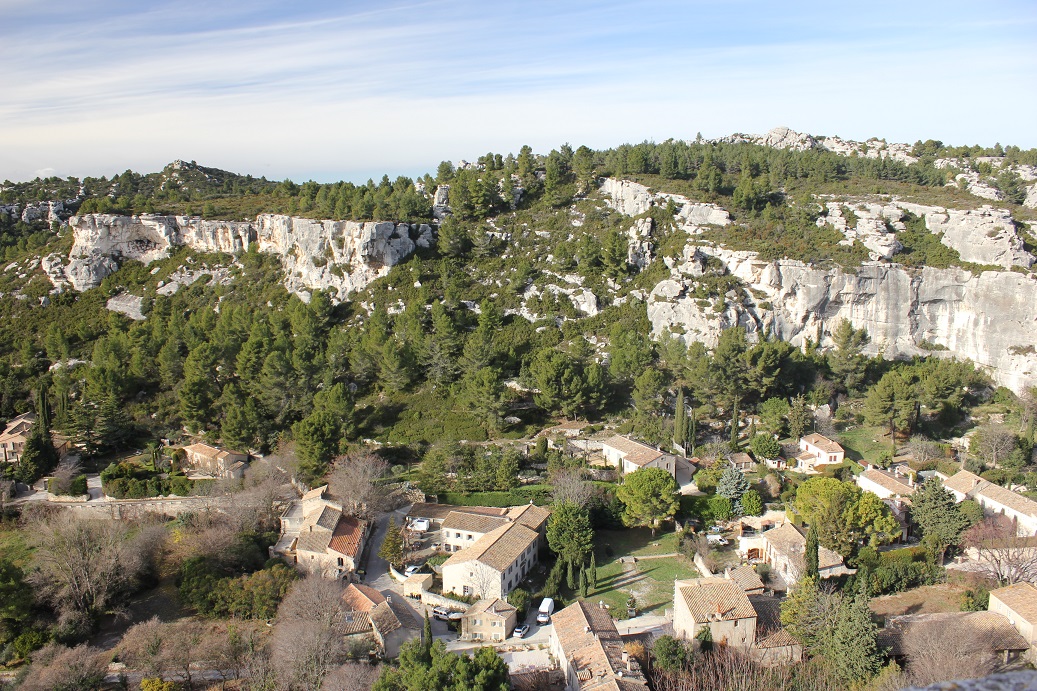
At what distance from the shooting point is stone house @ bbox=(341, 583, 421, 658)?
955 inches

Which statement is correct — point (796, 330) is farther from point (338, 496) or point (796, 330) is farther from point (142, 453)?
point (142, 453)

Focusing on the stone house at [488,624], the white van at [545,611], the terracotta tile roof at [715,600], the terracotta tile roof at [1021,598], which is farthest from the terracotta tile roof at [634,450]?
the terracotta tile roof at [1021,598]

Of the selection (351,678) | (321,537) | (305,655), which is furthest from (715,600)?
(321,537)

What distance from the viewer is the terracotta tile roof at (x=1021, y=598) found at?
23016mm

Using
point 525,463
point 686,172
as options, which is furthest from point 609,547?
point 686,172

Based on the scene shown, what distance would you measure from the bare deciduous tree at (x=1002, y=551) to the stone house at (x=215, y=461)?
33.8 metres

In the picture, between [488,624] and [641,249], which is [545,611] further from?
[641,249]

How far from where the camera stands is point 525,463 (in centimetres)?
3775

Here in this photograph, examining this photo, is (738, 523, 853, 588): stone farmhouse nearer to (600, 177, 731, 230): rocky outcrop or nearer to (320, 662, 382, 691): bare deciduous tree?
(320, 662, 382, 691): bare deciduous tree

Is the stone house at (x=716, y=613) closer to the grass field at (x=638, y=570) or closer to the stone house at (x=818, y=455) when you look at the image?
the grass field at (x=638, y=570)

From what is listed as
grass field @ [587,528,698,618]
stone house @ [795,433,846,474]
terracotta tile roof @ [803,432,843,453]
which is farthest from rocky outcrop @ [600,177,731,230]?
grass field @ [587,528,698,618]

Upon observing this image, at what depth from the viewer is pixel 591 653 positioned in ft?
71.7

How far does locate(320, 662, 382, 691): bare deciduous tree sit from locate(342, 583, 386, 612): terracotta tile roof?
3.29m

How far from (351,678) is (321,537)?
9.74 m
